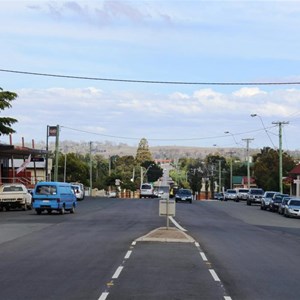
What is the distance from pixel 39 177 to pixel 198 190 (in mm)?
63902

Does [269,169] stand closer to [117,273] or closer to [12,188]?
[12,188]

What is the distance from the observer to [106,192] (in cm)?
13800

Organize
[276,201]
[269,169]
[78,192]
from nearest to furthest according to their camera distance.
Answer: [276,201], [78,192], [269,169]

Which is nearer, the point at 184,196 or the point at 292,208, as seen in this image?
the point at 292,208

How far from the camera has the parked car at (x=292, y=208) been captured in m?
49.1

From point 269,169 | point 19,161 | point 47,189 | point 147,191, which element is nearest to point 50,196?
point 47,189

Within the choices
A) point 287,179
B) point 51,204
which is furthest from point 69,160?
point 51,204

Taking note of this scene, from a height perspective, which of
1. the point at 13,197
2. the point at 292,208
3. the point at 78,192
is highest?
the point at 78,192

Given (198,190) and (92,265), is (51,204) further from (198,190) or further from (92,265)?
(198,190)

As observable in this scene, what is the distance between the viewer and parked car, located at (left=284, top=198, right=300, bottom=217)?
161 ft

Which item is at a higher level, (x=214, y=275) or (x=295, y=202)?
(x=295, y=202)

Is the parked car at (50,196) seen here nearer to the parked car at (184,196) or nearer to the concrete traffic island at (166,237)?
the concrete traffic island at (166,237)

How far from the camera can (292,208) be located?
49.2 metres

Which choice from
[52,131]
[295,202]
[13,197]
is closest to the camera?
[13,197]
